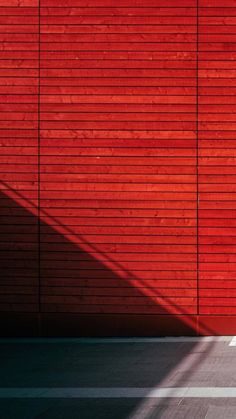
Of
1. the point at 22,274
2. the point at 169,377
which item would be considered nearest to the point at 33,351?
the point at 22,274

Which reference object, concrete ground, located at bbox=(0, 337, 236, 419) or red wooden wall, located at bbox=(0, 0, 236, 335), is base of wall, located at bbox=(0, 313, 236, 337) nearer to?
red wooden wall, located at bbox=(0, 0, 236, 335)

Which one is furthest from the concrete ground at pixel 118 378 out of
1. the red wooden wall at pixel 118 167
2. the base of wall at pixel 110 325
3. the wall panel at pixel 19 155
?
the wall panel at pixel 19 155

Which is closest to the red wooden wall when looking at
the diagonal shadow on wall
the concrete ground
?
the diagonal shadow on wall

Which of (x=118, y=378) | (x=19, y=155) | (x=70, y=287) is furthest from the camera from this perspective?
(x=19, y=155)

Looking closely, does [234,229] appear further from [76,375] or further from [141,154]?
[76,375]

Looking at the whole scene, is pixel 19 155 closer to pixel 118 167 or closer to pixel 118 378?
pixel 118 167

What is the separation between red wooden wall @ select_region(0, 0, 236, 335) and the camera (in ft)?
66.0

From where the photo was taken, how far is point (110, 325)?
20234mm

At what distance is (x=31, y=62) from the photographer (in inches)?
810

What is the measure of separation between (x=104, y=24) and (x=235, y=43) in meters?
2.72

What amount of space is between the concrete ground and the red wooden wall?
887 mm

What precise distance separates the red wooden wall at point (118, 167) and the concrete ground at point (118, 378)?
89cm

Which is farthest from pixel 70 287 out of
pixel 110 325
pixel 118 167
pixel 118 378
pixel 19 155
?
pixel 118 378

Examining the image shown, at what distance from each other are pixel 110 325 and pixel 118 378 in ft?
20.6
